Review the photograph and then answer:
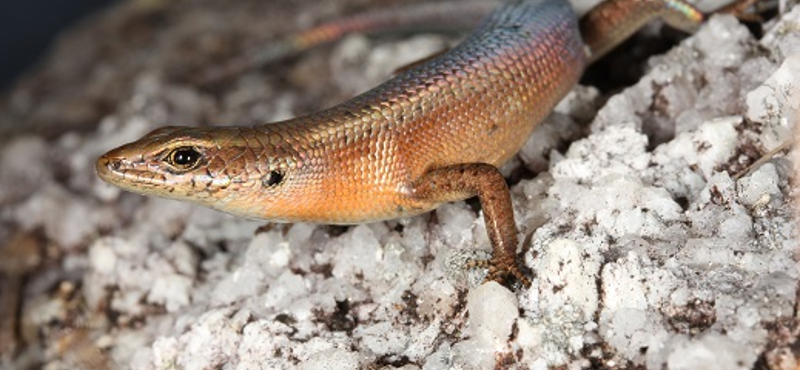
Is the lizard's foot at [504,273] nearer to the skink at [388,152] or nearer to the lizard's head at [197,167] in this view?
the skink at [388,152]

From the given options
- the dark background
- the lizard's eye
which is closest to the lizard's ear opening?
the lizard's eye

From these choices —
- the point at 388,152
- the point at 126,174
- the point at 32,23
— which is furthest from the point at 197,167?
the point at 32,23

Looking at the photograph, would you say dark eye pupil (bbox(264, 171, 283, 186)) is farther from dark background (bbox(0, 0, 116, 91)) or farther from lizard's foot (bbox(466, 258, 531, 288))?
dark background (bbox(0, 0, 116, 91))

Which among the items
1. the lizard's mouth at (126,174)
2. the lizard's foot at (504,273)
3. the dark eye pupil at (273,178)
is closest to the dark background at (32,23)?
the lizard's mouth at (126,174)

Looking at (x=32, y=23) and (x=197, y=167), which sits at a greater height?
(x=197, y=167)

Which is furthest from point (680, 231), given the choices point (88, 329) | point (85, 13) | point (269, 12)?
point (85, 13)

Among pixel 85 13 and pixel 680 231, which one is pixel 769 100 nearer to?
pixel 680 231

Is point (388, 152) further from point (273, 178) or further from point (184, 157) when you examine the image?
point (184, 157)
